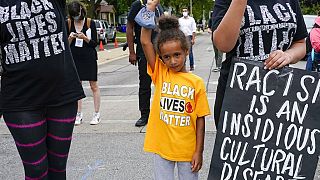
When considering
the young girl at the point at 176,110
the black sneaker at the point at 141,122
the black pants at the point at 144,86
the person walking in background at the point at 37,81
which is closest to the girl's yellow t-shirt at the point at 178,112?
the young girl at the point at 176,110

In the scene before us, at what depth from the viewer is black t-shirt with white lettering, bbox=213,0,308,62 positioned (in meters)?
2.04

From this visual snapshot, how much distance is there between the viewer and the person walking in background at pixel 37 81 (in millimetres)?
2396

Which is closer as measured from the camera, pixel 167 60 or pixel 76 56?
pixel 167 60

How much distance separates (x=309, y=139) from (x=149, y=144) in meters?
0.98

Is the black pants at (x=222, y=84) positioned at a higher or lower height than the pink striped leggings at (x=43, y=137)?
higher

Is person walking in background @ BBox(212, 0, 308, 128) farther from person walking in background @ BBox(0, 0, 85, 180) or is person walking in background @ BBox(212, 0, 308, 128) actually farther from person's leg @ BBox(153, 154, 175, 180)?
person walking in background @ BBox(0, 0, 85, 180)

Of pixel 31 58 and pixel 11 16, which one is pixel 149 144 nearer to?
pixel 31 58

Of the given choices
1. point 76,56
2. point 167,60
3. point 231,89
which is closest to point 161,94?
point 167,60

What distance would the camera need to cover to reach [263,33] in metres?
2.05

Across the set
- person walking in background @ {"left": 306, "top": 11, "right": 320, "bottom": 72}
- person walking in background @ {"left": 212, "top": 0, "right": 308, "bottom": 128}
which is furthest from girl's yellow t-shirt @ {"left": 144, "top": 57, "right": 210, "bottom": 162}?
person walking in background @ {"left": 306, "top": 11, "right": 320, "bottom": 72}

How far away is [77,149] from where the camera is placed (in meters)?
4.89

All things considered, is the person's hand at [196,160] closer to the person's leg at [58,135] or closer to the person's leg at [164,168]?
the person's leg at [164,168]

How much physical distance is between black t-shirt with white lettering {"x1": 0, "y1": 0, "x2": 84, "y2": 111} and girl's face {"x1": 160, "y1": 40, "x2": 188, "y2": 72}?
59cm

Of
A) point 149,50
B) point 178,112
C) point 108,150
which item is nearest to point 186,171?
point 178,112
